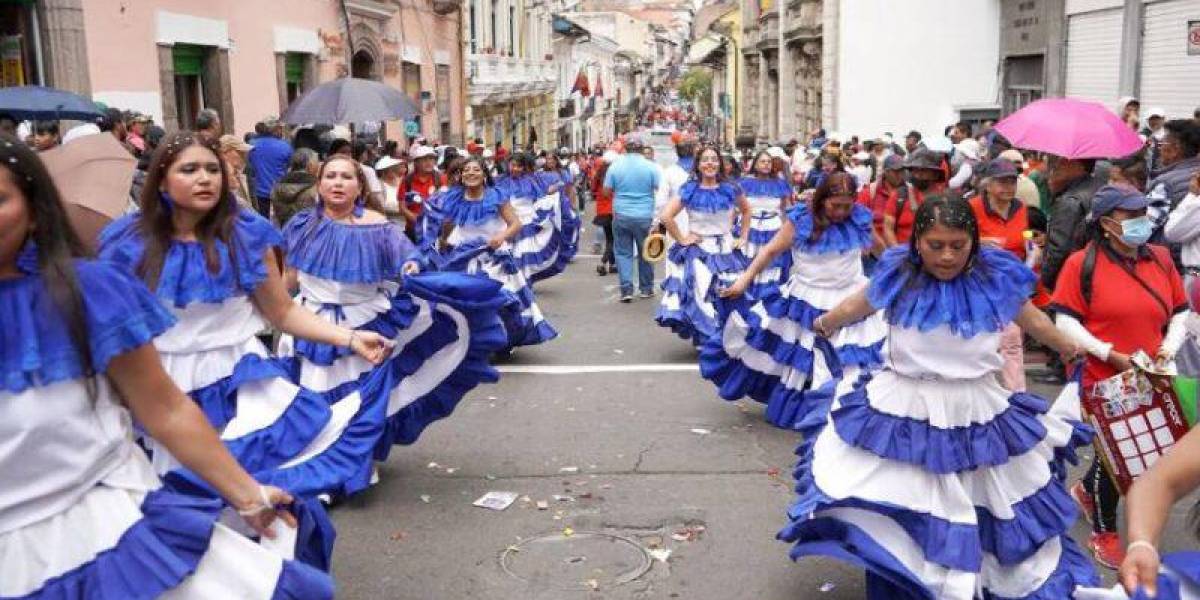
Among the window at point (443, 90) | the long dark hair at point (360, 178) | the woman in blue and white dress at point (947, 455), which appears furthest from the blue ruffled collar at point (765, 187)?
the window at point (443, 90)

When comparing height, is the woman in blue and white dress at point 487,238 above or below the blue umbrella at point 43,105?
below

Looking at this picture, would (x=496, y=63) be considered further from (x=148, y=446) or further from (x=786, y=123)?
(x=148, y=446)

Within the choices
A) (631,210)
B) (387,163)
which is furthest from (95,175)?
(631,210)

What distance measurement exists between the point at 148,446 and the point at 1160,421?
4.03 meters

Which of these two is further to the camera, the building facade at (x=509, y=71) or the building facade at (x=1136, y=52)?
the building facade at (x=509, y=71)

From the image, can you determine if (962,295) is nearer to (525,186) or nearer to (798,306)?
(798,306)

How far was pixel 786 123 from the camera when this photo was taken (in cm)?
3459

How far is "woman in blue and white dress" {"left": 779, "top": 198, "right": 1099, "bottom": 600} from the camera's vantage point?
13.0 feet

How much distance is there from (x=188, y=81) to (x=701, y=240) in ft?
33.5

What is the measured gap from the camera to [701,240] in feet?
31.1

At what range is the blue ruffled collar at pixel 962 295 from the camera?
4.19 meters

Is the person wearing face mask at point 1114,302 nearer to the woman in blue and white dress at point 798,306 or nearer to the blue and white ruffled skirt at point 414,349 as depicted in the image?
the woman in blue and white dress at point 798,306

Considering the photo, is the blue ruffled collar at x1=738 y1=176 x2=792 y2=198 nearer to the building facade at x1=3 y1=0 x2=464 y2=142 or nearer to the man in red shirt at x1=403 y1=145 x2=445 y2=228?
the man in red shirt at x1=403 y1=145 x2=445 y2=228

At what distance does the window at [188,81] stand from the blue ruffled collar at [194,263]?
12.0 meters
